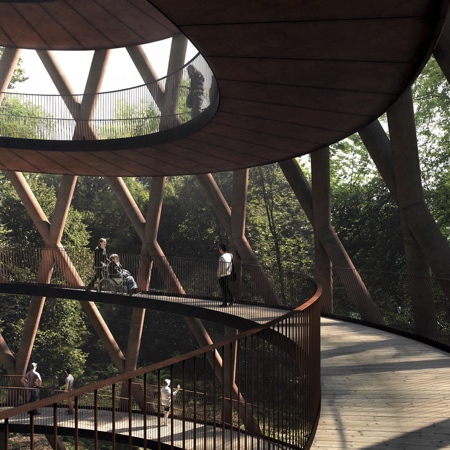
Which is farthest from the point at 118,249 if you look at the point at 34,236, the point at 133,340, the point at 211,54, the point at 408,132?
the point at 211,54

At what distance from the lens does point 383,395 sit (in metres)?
11.2

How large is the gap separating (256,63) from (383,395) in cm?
573

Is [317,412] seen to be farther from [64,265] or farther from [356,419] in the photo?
[64,265]

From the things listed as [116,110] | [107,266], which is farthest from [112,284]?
[116,110]

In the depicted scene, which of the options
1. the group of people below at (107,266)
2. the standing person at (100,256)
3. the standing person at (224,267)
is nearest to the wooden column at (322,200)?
the standing person at (224,267)

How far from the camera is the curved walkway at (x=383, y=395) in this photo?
29.0ft

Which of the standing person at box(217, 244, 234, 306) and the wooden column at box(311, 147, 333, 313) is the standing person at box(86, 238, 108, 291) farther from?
the wooden column at box(311, 147, 333, 313)

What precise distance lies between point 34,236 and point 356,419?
150 feet

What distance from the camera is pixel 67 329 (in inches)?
1989

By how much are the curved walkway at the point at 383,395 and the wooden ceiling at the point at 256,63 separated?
5095 mm

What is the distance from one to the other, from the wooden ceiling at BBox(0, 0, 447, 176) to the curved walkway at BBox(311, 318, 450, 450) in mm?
5095

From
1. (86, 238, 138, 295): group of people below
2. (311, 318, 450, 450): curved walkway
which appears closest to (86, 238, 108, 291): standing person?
(86, 238, 138, 295): group of people below

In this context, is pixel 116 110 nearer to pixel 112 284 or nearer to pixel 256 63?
pixel 112 284

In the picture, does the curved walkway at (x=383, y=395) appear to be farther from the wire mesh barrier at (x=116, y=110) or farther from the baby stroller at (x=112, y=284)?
the baby stroller at (x=112, y=284)
